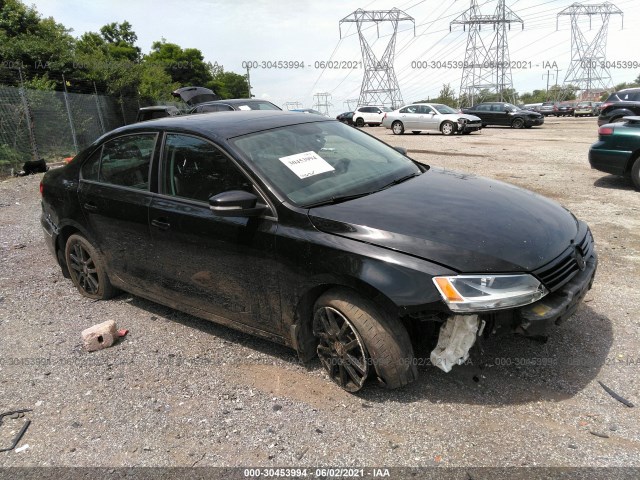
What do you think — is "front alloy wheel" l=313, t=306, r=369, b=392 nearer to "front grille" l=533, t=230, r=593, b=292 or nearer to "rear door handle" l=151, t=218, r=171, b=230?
"front grille" l=533, t=230, r=593, b=292

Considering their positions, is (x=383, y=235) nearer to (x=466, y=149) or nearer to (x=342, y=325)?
(x=342, y=325)

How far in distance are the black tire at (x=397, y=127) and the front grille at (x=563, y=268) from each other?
22499 millimetres

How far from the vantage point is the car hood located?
2.62 metres

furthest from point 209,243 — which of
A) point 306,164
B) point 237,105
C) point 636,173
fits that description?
point 237,105

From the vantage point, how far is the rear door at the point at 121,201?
3.80 metres

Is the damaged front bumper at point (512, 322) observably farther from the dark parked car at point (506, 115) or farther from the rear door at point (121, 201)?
the dark parked car at point (506, 115)

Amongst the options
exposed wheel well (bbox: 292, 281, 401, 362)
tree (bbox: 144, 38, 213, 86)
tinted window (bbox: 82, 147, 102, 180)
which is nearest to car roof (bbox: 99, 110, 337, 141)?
tinted window (bbox: 82, 147, 102, 180)

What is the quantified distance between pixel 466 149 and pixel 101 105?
13703 mm

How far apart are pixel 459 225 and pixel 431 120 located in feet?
72.2

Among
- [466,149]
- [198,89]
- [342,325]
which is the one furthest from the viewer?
[198,89]

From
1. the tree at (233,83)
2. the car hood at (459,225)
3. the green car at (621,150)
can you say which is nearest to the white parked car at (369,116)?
the green car at (621,150)

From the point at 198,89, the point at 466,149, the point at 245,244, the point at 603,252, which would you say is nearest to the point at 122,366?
the point at 245,244

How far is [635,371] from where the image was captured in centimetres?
304

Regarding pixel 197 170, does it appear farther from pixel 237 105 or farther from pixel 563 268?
pixel 237 105
